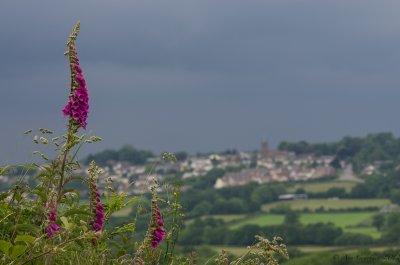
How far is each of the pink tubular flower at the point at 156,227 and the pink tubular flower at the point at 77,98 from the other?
3.00ft

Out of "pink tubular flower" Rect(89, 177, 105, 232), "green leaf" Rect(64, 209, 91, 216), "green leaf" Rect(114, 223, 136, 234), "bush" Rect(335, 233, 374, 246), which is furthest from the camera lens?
"bush" Rect(335, 233, 374, 246)

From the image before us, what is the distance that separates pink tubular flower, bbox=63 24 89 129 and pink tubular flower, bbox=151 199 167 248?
0.91 metres

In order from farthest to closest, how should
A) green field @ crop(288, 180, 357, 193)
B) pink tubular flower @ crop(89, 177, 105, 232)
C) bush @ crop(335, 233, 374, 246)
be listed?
green field @ crop(288, 180, 357, 193) < bush @ crop(335, 233, 374, 246) < pink tubular flower @ crop(89, 177, 105, 232)

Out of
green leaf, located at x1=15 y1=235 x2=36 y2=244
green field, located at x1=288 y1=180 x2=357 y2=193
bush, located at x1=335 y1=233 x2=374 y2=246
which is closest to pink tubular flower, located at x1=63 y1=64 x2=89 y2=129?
green leaf, located at x1=15 y1=235 x2=36 y2=244

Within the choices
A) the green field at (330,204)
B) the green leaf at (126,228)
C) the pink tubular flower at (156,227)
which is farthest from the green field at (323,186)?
the pink tubular flower at (156,227)

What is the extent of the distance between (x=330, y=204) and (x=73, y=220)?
13189 cm

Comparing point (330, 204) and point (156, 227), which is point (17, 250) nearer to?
point (156, 227)

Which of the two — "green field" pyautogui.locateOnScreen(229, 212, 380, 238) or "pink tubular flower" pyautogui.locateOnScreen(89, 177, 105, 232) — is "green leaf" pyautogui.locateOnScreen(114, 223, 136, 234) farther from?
"green field" pyautogui.locateOnScreen(229, 212, 380, 238)

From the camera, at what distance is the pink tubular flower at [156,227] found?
6535 millimetres

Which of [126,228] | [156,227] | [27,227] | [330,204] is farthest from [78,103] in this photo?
[330,204]

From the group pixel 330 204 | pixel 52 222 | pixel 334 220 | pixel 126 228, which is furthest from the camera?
pixel 330 204

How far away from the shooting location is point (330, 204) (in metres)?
137

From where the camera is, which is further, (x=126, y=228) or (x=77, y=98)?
(x=126, y=228)

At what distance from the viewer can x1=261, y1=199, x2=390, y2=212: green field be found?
134 m
